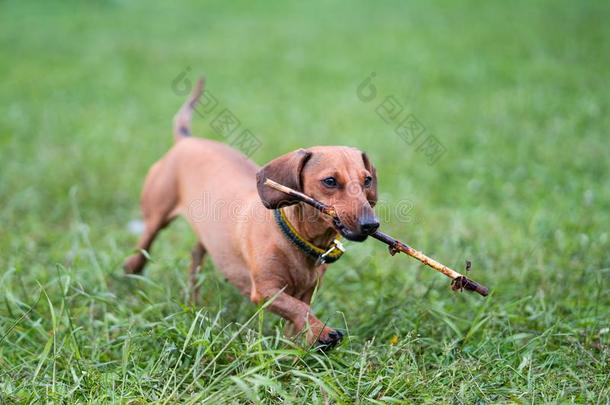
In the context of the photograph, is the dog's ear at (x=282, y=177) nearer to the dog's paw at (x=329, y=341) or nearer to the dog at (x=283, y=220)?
the dog at (x=283, y=220)

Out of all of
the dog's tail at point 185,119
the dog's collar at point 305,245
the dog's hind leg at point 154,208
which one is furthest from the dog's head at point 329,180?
the dog's tail at point 185,119

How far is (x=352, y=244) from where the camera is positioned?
519cm

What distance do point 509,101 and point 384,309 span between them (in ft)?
20.4

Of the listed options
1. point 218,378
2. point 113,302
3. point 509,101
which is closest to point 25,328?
point 113,302

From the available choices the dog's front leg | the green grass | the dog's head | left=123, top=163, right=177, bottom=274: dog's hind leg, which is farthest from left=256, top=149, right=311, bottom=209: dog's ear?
left=123, top=163, right=177, bottom=274: dog's hind leg

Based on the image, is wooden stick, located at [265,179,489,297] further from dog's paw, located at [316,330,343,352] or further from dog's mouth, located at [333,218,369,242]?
dog's paw, located at [316,330,343,352]

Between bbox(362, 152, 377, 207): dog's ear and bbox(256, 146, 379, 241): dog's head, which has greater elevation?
bbox(256, 146, 379, 241): dog's head

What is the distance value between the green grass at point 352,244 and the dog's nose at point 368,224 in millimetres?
610

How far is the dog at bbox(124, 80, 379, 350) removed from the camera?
3295 millimetres

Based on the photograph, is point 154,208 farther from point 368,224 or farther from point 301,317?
point 368,224

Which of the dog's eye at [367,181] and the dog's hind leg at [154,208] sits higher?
the dog's hind leg at [154,208]

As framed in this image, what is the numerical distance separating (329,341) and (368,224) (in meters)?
0.62

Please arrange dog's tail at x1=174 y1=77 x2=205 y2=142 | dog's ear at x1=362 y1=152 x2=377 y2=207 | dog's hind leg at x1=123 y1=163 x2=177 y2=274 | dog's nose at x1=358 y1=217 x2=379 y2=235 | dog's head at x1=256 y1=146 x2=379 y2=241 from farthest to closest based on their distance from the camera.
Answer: dog's tail at x1=174 y1=77 x2=205 y2=142 < dog's hind leg at x1=123 y1=163 x2=177 y2=274 < dog's ear at x1=362 y1=152 x2=377 y2=207 < dog's head at x1=256 y1=146 x2=379 y2=241 < dog's nose at x1=358 y1=217 x2=379 y2=235

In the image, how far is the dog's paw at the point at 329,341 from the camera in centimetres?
328
